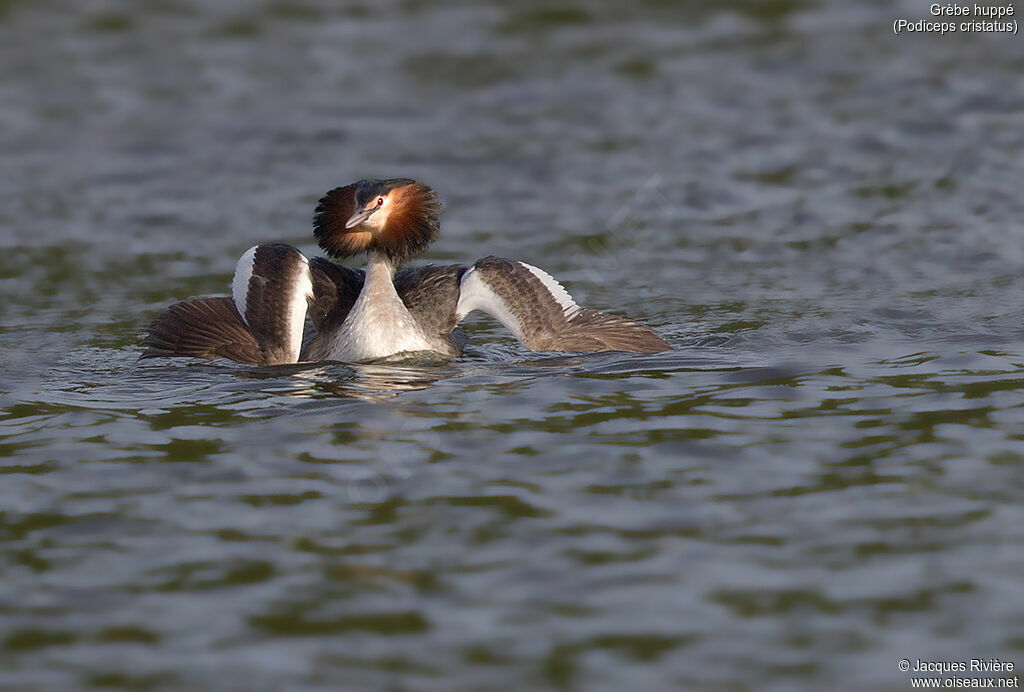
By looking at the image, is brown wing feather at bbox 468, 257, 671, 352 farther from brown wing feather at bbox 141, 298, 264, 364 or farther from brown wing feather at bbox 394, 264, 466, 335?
brown wing feather at bbox 141, 298, 264, 364

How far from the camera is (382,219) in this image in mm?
11070

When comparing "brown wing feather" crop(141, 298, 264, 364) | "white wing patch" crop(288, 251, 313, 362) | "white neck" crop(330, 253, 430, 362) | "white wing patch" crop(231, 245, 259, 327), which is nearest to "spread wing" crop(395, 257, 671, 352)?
"white neck" crop(330, 253, 430, 362)

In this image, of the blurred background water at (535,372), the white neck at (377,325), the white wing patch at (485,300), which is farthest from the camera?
the white wing patch at (485,300)

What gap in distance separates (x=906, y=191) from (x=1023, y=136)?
215 centimetres

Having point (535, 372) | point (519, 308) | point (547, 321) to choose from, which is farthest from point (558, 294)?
point (535, 372)

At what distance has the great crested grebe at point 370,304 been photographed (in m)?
10.9

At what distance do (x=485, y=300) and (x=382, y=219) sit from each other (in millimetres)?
913

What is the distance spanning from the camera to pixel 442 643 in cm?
596

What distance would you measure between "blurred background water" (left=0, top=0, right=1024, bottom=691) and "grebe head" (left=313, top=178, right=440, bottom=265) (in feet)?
2.86

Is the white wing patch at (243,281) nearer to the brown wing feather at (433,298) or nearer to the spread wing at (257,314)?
the spread wing at (257,314)

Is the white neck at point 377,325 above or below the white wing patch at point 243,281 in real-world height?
below

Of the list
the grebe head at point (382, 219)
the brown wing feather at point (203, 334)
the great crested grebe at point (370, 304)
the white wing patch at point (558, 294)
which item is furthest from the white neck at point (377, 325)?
the white wing patch at point (558, 294)

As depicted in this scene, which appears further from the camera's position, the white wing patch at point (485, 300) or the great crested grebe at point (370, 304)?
the white wing patch at point (485, 300)

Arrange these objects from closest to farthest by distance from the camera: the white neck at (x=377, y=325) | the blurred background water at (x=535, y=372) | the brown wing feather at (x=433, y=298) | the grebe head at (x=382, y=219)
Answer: the blurred background water at (x=535, y=372), the white neck at (x=377, y=325), the grebe head at (x=382, y=219), the brown wing feather at (x=433, y=298)
